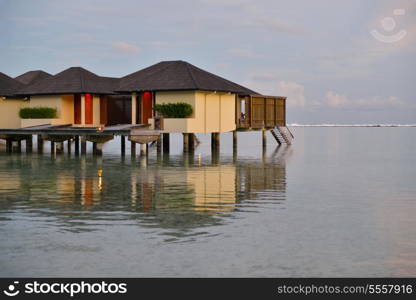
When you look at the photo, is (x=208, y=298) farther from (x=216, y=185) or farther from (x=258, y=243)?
(x=216, y=185)

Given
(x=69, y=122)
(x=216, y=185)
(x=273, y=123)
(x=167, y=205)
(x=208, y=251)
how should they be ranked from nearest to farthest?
(x=208, y=251) → (x=167, y=205) → (x=216, y=185) → (x=69, y=122) → (x=273, y=123)

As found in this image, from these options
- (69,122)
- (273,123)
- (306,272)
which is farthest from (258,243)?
(273,123)

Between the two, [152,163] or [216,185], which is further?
[152,163]

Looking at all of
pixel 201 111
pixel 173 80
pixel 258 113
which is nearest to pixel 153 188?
pixel 201 111

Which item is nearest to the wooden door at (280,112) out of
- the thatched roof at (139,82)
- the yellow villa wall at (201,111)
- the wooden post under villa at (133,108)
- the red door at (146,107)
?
the thatched roof at (139,82)

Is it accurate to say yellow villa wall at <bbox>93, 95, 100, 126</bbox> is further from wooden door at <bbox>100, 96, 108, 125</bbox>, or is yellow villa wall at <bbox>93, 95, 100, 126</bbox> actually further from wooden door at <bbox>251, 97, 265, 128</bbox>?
wooden door at <bbox>251, 97, 265, 128</bbox>

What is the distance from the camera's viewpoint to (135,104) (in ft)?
149

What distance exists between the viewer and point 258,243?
13.2 meters

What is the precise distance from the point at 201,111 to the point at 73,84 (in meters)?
10.1

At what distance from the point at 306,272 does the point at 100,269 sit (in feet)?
→ 11.3

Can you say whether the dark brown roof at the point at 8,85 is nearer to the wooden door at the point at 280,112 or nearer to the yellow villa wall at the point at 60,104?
the yellow villa wall at the point at 60,104

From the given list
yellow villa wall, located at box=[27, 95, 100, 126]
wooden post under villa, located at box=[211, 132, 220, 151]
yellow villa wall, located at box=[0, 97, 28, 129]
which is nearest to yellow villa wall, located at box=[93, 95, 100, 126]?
yellow villa wall, located at box=[27, 95, 100, 126]

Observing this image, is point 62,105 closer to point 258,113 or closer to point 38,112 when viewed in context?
point 38,112

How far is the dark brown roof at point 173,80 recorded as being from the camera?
42938 mm
